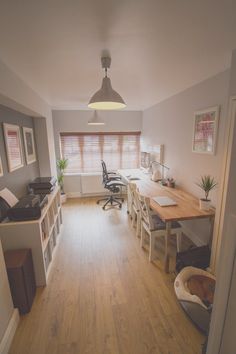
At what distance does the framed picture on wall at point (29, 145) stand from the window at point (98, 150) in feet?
5.25

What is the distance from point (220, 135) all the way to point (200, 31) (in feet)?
4.01

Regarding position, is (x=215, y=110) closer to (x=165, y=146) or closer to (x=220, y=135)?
(x=220, y=135)

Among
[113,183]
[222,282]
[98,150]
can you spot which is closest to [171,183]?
[113,183]

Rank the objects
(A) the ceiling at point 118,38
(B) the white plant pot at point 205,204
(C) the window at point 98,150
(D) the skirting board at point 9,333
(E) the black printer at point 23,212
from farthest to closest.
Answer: (C) the window at point 98,150, (B) the white plant pot at point 205,204, (E) the black printer at point 23,212, (D) the skirting board at point 9,333, (A) the ceiling at point 118,38

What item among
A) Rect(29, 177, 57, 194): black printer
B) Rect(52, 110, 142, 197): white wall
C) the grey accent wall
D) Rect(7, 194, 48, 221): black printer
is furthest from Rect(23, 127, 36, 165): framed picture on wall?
Rect(52, 110, 142, 197): white wall

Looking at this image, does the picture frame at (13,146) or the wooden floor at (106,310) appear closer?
the wooden floor at (106,310)

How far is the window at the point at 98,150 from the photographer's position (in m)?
4.99

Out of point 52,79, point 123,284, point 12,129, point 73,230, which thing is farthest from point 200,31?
point 73,230

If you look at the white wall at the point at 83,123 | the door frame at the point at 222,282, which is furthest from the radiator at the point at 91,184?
the door frame at the point at 222,282

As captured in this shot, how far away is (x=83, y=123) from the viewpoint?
4855 mm

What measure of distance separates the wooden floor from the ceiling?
7.87ft

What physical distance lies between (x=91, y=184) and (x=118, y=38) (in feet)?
13.0

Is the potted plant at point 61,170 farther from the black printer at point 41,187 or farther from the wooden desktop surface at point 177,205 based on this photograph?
the wooden desktop surface at point 177,205

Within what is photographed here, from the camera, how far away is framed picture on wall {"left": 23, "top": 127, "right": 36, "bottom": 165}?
2945 millimetres
